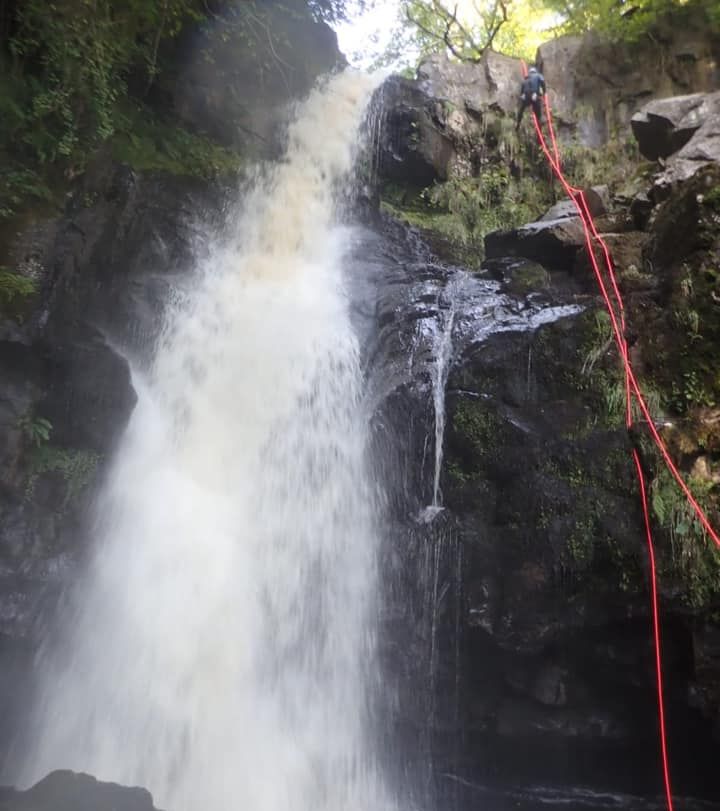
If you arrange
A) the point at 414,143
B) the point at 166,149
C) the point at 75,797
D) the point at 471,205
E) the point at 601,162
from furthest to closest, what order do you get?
1. the point at 601,162
2. the point at 414,143
3. the point at 471,205
4. the point at 166,149
5. the point at 75,797

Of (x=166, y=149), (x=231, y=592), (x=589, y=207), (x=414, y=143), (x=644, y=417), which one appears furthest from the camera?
(x=414, y=143)

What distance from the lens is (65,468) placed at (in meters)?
5.69

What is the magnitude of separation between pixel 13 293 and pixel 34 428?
129 cm

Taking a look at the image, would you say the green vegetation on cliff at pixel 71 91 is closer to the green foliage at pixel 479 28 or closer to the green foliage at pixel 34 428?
the green foliage at pixel 34 428

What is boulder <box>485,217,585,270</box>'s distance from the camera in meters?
7.46

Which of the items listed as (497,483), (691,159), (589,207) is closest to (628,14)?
(691,159)

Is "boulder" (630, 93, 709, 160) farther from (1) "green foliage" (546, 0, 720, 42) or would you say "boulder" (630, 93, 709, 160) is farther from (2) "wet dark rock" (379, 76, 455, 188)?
(1) "green foliage" (546, 0, 720, 42)

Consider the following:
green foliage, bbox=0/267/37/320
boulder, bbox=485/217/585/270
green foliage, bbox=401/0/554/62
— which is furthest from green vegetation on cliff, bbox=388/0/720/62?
green foliage, bbox=0/267/37/320

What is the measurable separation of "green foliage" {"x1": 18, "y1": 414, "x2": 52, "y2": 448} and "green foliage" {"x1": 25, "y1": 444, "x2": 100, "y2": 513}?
0.12m

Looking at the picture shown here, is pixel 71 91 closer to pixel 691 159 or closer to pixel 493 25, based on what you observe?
pixel 691 159

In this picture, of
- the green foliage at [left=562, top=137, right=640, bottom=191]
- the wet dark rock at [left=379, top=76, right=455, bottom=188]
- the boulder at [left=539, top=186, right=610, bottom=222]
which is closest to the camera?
the boulder at [left=539, top=186, right=610, bottom=222]

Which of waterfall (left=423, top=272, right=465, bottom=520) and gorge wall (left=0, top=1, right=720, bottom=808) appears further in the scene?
waterfall (left=423, top=272, right=465, bottom=520)

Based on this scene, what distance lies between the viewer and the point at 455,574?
18.7 ft

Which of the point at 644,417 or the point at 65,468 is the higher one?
the point at 644,417
